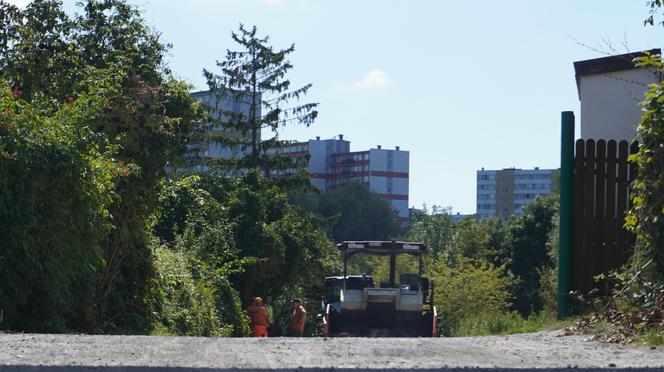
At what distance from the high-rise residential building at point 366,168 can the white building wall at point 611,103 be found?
6184 inches

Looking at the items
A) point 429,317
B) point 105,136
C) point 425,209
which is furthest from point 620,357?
point 425,209

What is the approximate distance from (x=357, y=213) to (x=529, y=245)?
6261 cm

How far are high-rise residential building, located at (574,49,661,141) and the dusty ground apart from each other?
302 inches

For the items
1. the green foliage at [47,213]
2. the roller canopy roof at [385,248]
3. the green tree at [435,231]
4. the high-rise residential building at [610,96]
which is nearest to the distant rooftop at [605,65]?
the high-rise residential building at [610,96]

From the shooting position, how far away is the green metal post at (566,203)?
43.8 feet

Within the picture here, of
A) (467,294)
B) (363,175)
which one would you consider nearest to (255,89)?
(467,294)

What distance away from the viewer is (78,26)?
25422mm

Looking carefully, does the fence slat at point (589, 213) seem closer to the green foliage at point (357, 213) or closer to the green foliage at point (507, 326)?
the green foliage at point (507, 326)

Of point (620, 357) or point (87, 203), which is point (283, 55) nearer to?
point (87, 203)

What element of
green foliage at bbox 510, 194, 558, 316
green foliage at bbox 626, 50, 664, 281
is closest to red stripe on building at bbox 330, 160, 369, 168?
green foliage at bbox 510, 194, 558, 316

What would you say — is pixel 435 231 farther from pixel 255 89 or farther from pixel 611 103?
pixel 611 103

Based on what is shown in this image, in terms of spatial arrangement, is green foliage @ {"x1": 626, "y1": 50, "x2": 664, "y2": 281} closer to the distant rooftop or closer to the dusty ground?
the dusty ground

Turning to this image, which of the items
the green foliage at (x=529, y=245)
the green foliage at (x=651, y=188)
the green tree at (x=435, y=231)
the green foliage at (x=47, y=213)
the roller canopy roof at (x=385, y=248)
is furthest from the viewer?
the green tree at (x=435, y=231)

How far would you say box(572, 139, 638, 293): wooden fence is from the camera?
1327cm
